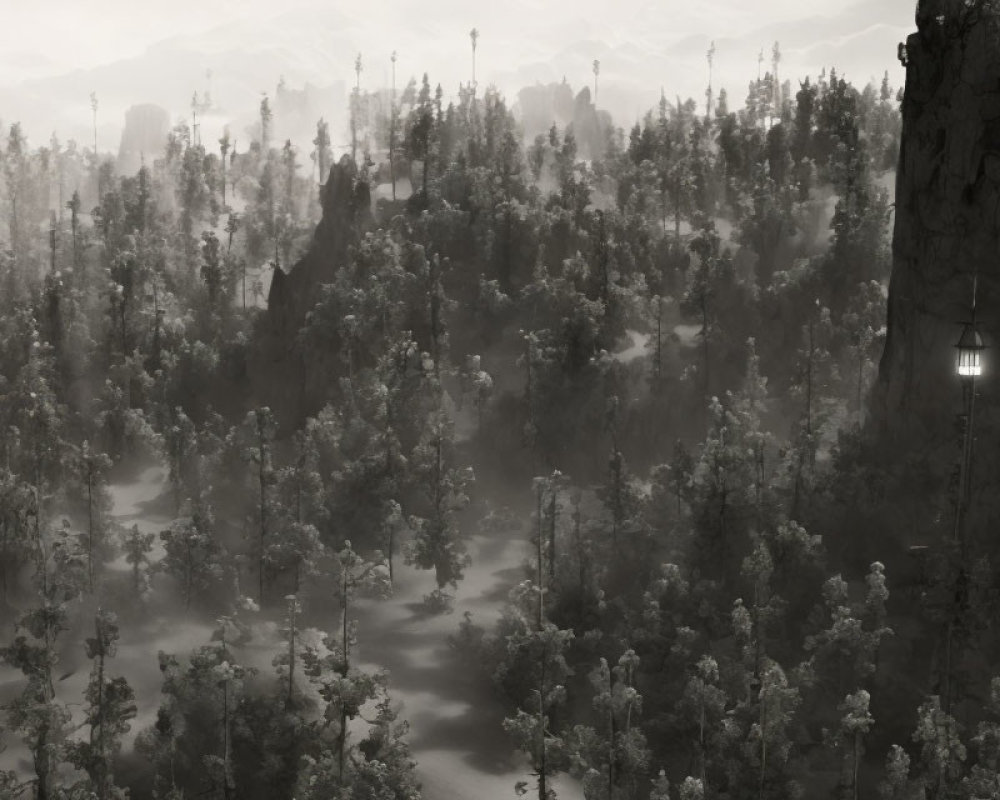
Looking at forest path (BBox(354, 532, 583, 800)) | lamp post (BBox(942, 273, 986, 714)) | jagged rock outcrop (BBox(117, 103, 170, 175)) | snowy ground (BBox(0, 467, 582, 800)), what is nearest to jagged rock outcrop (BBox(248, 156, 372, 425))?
snowy ground (BBox(0, 467, 582, 800))

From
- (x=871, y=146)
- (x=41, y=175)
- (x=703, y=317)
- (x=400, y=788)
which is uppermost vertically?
(x=41, y=175)

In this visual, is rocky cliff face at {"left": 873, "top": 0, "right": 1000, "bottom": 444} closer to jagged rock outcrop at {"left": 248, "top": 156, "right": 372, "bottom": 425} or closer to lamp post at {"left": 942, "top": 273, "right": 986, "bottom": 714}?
lamp post at {"left": 942, "top": 273, "right": 986, "bottom": 714}

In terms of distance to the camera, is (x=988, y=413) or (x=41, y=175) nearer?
(x=988, y=413)

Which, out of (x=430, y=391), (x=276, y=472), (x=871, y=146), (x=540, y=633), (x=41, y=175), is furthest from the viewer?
(x=41, y=175)

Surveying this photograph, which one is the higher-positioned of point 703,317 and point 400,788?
point 703,317

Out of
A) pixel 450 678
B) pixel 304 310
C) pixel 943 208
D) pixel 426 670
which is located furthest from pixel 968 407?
pixel 304 310

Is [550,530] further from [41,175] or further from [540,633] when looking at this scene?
[41,175]

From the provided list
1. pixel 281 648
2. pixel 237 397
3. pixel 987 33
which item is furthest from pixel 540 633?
pixel 237 397

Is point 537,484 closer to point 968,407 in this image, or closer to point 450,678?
point 450,678
